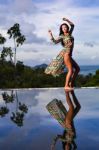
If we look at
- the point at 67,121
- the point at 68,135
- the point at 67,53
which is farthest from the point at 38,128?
the point at 67,53

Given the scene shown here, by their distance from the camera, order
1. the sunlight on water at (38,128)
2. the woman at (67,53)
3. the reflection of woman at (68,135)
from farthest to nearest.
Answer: the woman at (67,53) → the sunlight on water at (38,128) → the reflection of woman at (68,135)

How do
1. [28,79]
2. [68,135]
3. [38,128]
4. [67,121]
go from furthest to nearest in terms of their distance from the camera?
[28,79] → [67,121] → [38,128] → [68,135]

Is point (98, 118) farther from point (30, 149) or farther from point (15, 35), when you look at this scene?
point (15, 35)

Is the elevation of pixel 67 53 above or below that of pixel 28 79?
above

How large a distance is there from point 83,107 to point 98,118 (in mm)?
1174

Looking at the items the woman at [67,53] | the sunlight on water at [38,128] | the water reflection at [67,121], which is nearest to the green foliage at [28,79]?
the woman at [67,53]

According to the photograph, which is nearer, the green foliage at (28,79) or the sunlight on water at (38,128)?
the sunlight on water at (38,128)

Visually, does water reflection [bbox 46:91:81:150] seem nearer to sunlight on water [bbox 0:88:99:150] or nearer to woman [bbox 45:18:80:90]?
sunlight on water [bbox 0:88:99:150]

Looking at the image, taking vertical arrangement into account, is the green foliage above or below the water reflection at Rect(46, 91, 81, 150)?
above

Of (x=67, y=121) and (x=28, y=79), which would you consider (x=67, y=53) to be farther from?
(x=67, y=121)

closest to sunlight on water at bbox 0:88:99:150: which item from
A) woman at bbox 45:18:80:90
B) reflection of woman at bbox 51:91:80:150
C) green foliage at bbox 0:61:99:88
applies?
reflection of woman at bbox 51:91:80:150

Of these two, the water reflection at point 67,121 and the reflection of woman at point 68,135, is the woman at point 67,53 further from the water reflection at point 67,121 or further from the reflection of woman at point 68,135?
the reflection of woman at point 68,135

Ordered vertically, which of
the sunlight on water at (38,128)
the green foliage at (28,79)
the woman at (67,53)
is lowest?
the sunlight on water at (38,128)

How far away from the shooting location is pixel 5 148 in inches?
124
